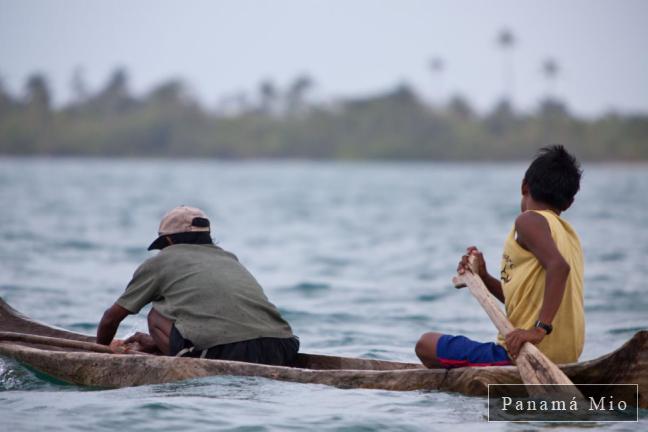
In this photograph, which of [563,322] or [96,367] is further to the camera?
[96,367]

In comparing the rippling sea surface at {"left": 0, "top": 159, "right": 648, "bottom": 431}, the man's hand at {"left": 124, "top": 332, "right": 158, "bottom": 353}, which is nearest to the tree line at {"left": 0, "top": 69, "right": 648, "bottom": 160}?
the rippling sea surface at {"left": 0, "top": 159, "right": 648, "bottom": 431}

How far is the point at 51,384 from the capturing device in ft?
19.9

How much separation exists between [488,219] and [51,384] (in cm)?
2496

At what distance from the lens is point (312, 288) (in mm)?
12812

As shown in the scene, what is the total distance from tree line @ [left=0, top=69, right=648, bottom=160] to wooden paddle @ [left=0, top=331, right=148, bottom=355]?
Answer: 9189cm

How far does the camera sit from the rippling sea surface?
17.7 feet

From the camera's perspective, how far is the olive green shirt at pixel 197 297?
5.81m

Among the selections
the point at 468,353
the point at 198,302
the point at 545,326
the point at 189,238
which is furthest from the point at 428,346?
the point at 189,238

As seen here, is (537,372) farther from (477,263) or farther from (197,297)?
(197,297)

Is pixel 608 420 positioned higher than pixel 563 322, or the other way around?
pixel 563 322

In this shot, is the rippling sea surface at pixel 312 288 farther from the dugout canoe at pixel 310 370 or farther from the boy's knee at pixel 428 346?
the boy's knee at pixel 428 346

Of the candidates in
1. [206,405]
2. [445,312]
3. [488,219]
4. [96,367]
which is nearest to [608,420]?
[206,405]

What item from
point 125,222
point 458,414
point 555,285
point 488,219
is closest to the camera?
point 555,285

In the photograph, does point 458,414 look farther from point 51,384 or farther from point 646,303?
point 646,303
